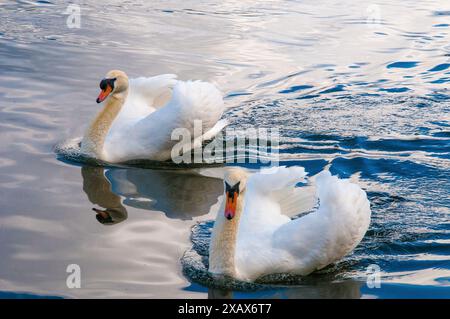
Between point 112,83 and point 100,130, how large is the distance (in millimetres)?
588

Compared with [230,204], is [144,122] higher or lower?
higher

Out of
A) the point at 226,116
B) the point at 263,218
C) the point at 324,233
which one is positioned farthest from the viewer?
the point at 226,116

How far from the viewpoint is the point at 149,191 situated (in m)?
10.2

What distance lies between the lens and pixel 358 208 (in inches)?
316

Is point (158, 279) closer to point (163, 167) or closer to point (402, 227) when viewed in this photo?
point (402, 227)

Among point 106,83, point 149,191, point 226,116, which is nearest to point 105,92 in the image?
point 106,83

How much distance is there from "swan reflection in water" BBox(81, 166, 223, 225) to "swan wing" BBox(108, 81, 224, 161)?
257 mm

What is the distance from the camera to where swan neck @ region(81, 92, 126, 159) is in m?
11.0

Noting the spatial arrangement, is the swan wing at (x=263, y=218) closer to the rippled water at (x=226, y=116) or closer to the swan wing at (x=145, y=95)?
the rippled water at (x=226, y=116)

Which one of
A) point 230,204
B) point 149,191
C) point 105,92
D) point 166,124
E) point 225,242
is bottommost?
point 225,242

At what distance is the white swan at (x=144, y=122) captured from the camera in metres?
10.9

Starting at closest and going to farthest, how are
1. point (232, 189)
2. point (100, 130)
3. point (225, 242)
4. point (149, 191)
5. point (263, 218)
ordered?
point (232, 189), point (225, 242), point (263, 218), point (149, 191), point (100, 130)

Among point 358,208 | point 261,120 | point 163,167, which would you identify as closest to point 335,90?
point 261,120

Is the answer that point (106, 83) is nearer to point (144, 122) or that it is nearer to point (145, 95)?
point (144, 122)
